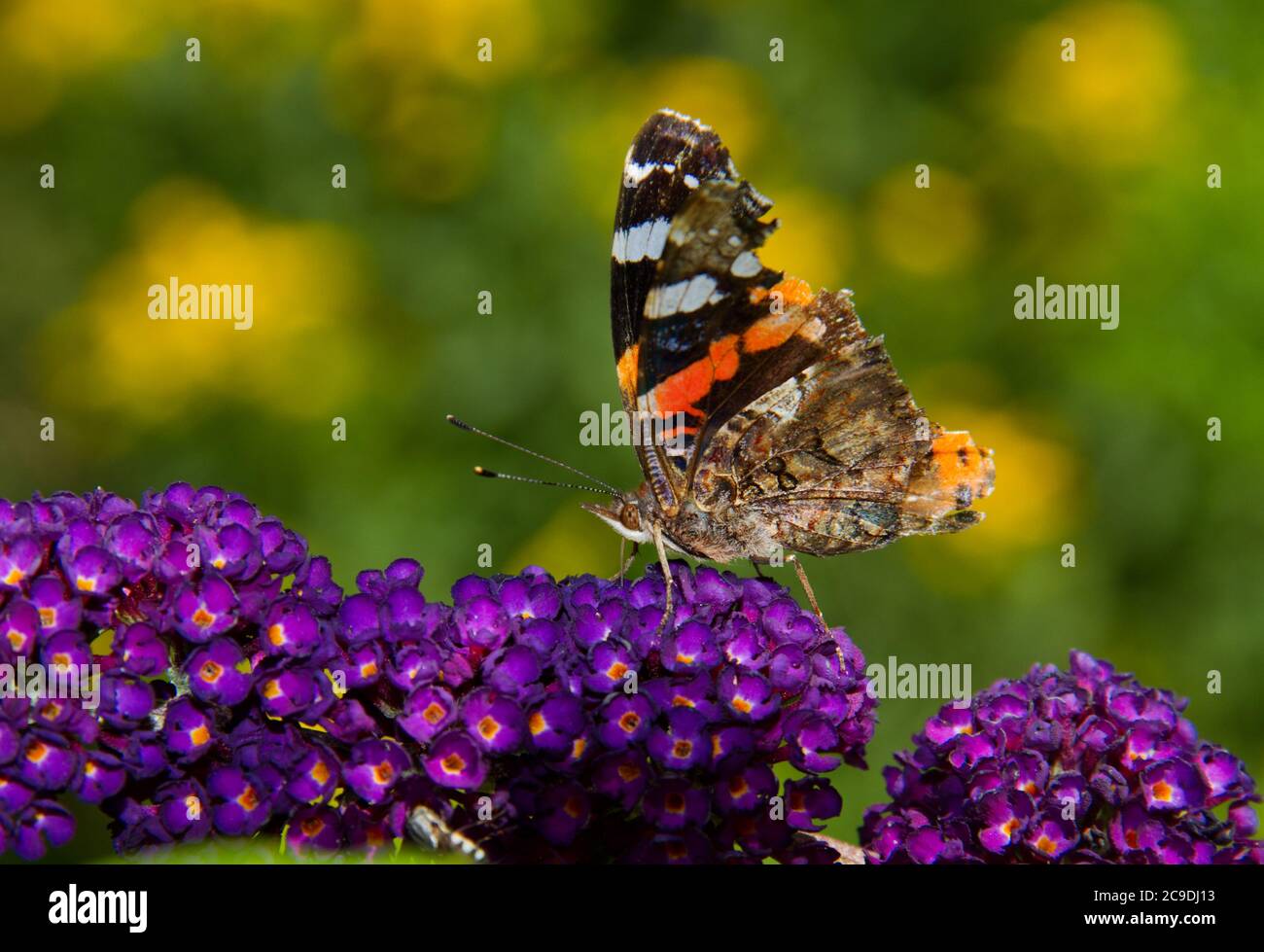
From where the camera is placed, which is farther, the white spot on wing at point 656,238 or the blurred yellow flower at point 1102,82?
the blurred yellow flower at point 1102,82

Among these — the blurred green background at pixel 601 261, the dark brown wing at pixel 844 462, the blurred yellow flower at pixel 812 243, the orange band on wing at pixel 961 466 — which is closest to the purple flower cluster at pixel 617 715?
the dark brown wing at pixel 844 462

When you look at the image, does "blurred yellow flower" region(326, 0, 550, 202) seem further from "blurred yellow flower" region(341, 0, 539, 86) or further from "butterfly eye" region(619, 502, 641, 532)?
"butterfly eye" region(619, 502, 641, 532)

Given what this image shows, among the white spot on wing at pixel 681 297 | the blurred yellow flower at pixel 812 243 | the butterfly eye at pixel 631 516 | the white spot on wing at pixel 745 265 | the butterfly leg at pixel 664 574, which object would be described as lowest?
the butterfly leg at pixel 664 574

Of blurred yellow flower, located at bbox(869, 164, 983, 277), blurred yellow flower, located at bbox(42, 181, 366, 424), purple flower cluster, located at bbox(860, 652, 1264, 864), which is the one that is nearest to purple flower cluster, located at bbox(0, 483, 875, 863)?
purple flower cluster, located at bbox(860, 652, 1264, 864)

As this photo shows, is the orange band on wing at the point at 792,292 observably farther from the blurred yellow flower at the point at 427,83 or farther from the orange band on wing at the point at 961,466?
the blurred yellow flower at the point at 427,83

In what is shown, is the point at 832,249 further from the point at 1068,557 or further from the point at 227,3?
the point at 227,3

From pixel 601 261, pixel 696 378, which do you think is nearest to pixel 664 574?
pixel 696 378

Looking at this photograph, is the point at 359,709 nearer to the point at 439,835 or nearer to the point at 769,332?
the point at 439,835

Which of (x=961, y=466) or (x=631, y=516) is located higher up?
(x=961, y=466)
